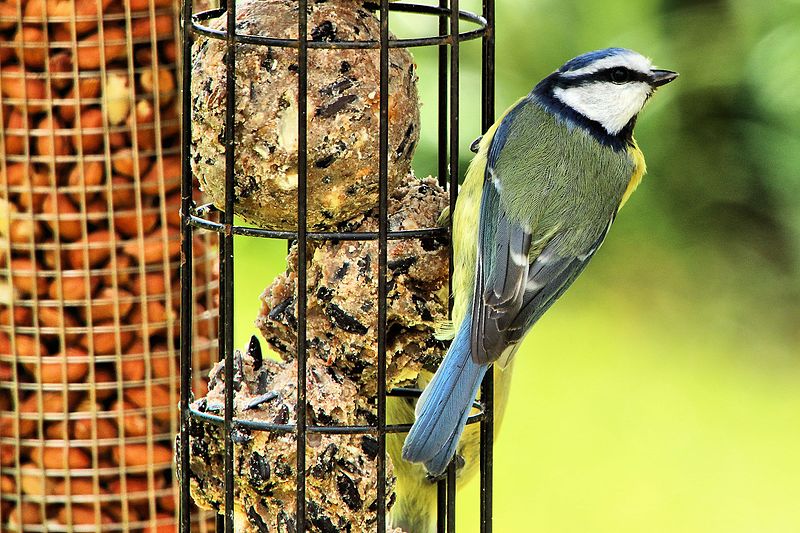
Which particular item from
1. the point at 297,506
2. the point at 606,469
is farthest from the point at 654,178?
the point at 297,506

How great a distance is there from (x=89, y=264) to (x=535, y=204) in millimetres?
1370

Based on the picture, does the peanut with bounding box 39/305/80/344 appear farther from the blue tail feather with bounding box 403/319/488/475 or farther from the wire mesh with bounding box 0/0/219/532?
the blue tail feather with bounding box 403/319/488/475

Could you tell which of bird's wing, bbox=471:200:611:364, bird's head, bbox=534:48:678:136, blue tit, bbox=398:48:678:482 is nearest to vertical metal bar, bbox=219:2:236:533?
blue tit, bbox=398:48:678:482

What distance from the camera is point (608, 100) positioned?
2836 mm

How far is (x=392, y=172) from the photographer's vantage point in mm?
2516

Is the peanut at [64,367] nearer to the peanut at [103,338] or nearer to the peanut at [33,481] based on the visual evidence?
the peanut at [103,338]

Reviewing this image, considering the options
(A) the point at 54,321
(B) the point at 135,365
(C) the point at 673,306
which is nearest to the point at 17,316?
(A) the point at 54,321

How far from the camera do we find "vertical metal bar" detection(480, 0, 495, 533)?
258 cm

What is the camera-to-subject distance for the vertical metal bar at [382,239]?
7.67 ft

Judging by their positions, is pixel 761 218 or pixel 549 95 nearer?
pixel 549 95

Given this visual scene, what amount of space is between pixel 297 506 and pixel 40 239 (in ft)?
4.96

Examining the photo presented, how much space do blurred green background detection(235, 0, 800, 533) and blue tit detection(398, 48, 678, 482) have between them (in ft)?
3.94

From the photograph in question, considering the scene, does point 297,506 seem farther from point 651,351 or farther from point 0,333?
point 651,351

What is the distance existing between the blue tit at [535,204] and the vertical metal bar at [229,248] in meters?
0.37
